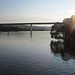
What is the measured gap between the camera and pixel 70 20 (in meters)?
79.8

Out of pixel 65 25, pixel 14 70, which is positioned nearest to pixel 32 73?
pixel 14 70

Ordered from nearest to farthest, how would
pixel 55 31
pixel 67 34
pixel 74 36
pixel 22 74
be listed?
pixel 22 74 → pixel 74 36 → pixel 67 34 → pixel 55 31

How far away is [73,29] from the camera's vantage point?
75062 mm

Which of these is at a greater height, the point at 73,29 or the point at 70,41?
the point at 73,29

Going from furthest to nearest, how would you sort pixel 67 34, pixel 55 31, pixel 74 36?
pixel 55 31 < pixel 67 34 < pixel 74 36

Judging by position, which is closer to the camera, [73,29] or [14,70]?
[14,70]

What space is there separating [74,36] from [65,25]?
945 cm

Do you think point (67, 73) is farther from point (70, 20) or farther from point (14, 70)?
point (70, 20)

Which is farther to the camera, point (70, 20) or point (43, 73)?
point (70, 20)

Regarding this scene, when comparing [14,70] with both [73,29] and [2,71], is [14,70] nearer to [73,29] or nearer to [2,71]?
[2,71]

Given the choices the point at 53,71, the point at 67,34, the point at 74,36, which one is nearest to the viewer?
the point at 53,71

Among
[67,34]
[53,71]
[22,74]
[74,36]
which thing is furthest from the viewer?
[67,34]

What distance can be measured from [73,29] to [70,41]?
607cm

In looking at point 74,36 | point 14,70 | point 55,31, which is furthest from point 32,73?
point 55,31
